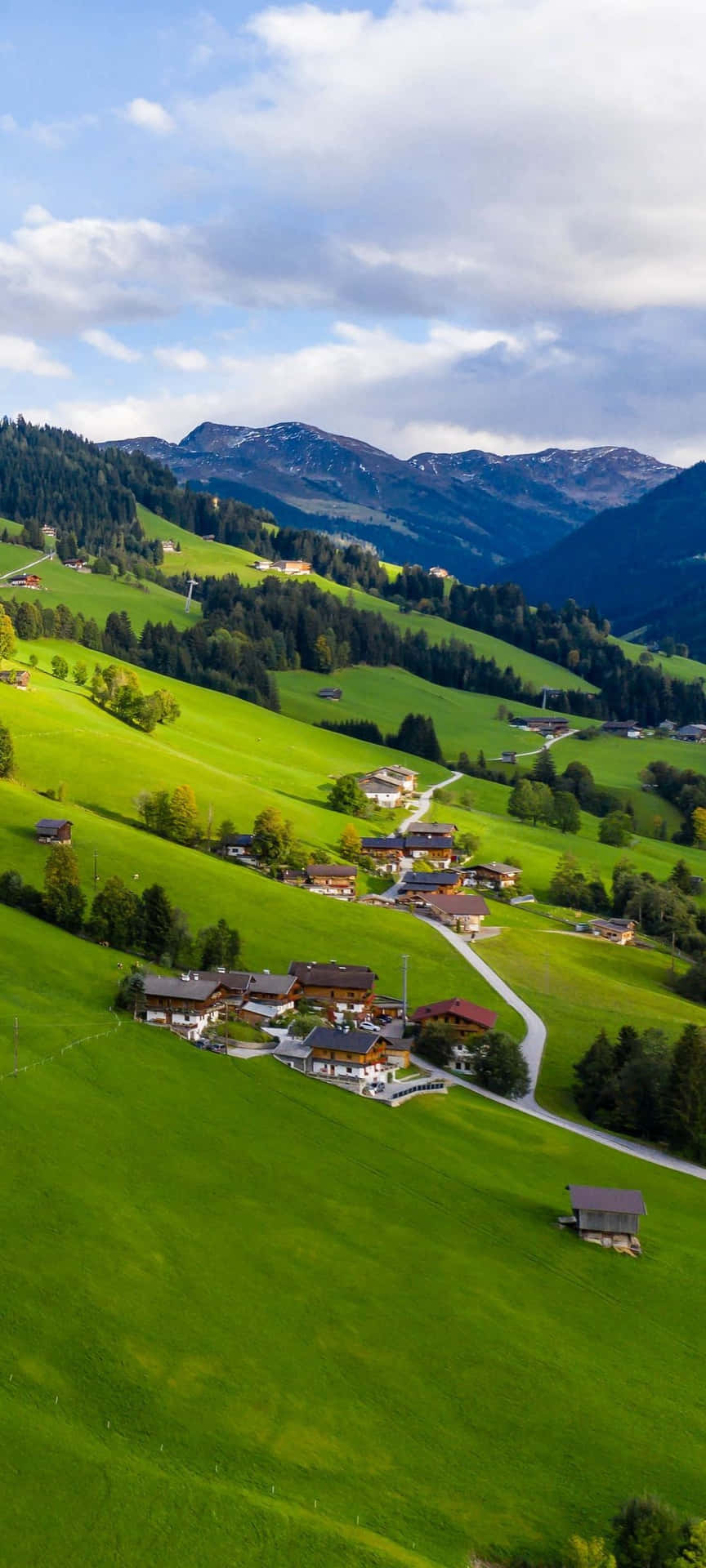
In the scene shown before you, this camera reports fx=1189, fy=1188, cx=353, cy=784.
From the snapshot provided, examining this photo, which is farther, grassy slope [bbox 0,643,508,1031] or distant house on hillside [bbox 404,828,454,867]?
distant house on hillside [bbox 404,828,454,867]

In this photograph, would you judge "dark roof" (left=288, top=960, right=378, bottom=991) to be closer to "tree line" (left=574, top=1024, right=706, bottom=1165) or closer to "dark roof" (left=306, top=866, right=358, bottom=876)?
"tree line" (left=574, top=1024, right=706, bottom=1165)

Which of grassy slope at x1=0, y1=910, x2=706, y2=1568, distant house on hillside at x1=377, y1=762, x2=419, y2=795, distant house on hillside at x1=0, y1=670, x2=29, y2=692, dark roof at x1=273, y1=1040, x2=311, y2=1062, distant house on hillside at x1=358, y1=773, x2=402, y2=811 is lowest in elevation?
grassy slope at x1=0, y1=910, x2=706, y2=1568

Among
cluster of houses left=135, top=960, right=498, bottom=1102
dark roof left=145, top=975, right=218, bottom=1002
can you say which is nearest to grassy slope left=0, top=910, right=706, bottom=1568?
cluster of houses left=135, top=960, right=498, bottom=1102

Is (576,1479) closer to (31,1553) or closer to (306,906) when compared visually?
(31,1553)

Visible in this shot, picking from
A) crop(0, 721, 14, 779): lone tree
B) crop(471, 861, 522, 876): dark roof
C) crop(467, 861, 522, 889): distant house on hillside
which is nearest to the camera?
crop(0, 721, 14, 779): lone tree

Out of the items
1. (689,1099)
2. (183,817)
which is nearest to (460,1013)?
(689,1099)

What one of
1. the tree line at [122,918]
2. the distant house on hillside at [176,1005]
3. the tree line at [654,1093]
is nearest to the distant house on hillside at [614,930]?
the tree line at [654,1093]

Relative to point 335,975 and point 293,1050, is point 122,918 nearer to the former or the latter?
point 335,975
